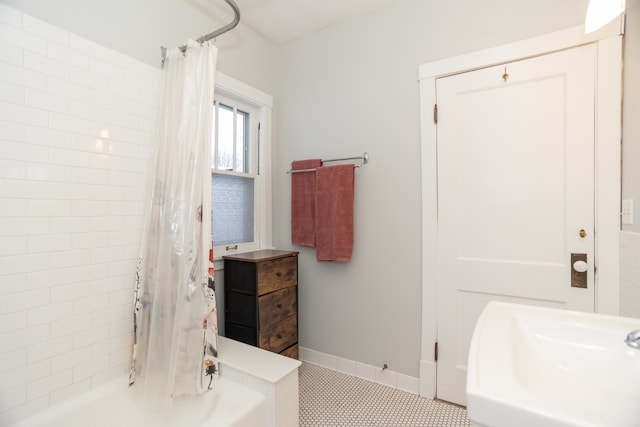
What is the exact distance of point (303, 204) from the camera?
237 cm

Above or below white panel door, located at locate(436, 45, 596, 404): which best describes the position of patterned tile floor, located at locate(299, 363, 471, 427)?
below

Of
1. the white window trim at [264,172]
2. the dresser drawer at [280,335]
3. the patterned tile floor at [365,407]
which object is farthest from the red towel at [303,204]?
the patterned tile floor at [365,407]

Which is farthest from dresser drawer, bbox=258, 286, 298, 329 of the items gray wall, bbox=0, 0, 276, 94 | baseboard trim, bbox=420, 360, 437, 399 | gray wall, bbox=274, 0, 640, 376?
gray wall, bbox=0, 0, 276, 94

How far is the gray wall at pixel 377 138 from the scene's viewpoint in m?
1.94

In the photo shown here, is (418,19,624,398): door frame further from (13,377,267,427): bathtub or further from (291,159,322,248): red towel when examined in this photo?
(13,377,267,427): bathtub

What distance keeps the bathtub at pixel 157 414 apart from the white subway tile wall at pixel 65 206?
62 millimetres

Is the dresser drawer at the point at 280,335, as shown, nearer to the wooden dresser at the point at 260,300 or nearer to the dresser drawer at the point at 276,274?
the wooden dresser at the point at 260,300

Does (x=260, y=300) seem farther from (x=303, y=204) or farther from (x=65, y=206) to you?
(x=65, y=206)

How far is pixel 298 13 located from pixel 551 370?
94.2 inches

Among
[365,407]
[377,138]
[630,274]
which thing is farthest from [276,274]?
[630,274]

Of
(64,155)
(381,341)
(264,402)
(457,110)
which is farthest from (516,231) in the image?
(64,155)

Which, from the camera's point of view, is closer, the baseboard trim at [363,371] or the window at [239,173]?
the baseboard trim at [363,371]

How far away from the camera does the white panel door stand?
1608mm

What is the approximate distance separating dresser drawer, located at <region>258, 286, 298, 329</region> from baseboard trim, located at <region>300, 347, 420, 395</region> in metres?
0.47
